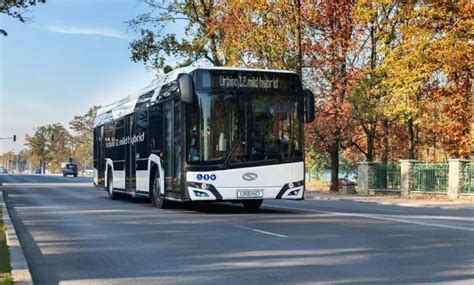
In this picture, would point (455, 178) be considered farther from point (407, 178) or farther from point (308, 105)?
point (308, 105)

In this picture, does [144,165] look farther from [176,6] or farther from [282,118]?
[176,6]

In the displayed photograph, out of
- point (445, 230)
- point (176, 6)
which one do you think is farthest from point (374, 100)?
point (445, 230)

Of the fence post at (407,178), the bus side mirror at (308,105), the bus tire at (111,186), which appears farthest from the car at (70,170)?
the bus side mirror at (308,105)

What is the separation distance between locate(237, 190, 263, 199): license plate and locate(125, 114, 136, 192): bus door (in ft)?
19.7

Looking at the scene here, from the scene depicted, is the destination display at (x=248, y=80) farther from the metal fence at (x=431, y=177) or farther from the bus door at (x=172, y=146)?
the metal fence at (x=431, y=177)

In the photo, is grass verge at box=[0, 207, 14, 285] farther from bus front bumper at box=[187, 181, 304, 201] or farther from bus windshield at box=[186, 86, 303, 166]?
bus windshield at box=[186, 86, 303, 166]

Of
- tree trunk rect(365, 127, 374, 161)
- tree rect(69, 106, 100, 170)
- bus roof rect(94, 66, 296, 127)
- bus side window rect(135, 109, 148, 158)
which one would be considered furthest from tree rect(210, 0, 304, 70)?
tree rect(69, 106, 100, 170)

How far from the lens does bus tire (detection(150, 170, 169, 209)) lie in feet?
59.9

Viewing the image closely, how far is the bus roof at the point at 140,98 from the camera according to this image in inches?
640

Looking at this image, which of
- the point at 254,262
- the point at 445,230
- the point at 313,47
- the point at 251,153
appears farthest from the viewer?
the point at 313,47

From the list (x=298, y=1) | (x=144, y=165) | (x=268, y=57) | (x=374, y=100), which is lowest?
(x=144, y=165)

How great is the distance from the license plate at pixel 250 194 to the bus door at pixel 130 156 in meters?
6.00

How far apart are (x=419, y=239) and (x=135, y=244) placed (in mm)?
4955

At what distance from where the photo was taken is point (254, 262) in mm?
8961
